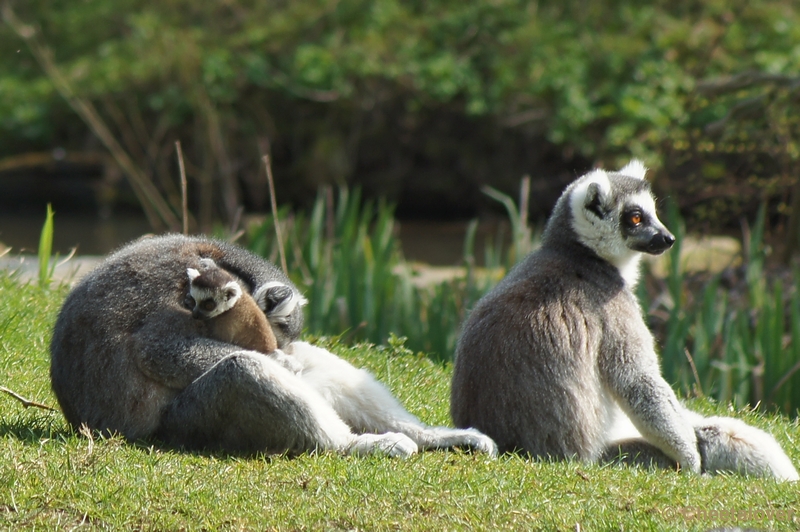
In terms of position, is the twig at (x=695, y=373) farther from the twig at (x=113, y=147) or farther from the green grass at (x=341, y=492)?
the twig at (x=113, y=147)

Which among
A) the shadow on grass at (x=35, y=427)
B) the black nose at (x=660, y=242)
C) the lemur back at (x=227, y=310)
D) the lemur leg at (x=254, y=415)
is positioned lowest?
the shadow on grass at (x=35, y=427)

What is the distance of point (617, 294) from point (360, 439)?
161 centimetres

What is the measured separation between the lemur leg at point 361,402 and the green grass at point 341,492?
0.65 ft

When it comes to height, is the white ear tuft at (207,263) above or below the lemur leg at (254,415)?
above

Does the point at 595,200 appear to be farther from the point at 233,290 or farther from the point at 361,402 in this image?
the point at 233,290

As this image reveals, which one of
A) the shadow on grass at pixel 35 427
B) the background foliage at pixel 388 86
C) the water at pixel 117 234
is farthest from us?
the water at pixel 117 234

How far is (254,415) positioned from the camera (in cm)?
444

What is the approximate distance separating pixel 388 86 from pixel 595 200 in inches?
581

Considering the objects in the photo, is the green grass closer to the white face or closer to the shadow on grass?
the shadow on grass

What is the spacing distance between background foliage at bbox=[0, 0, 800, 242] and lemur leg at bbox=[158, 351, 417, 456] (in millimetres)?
10763

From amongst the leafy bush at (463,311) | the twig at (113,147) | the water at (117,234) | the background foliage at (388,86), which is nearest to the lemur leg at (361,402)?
the leafy bush at (463,311)

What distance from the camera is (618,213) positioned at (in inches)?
206

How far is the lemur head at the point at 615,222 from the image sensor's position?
521cm

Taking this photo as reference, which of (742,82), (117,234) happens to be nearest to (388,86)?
(117,234)
